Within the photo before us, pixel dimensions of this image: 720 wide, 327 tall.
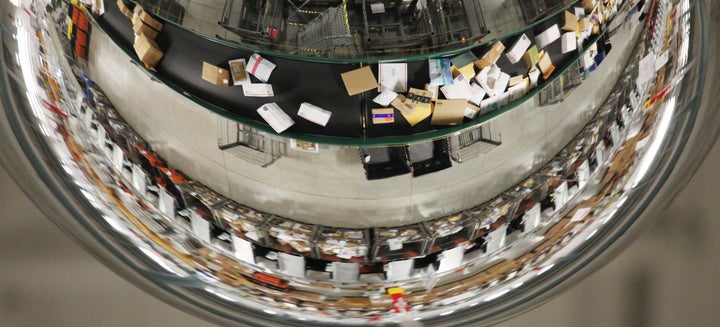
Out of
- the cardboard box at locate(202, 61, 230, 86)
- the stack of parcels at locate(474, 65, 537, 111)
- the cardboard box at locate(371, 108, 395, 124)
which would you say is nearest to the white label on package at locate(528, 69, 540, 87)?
the stack of parcels at locate(474, 65, 537, 111)

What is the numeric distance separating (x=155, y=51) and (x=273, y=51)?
108 mm

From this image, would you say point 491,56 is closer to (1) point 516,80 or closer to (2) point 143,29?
(1) point 516,80

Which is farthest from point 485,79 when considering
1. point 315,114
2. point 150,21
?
point 150,21

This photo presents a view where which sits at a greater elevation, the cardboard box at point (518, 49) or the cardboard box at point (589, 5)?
the cardboard box at point (589, 5)

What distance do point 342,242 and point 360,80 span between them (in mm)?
138

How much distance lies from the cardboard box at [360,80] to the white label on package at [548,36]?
12 centimetres

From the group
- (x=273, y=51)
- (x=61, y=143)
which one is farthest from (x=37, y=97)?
(x=273, y=51)

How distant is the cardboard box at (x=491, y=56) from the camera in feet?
1.38

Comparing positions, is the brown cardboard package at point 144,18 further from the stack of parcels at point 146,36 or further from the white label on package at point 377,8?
the white label on package at point 377,8

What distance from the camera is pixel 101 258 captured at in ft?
1.91

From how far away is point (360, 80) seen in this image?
43 centimetres

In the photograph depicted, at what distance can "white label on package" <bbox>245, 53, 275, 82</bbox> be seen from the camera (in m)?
0.43

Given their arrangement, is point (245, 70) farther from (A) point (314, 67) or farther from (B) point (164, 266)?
(B) point (164, 266)

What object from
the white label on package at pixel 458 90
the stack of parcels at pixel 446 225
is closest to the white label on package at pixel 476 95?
the white label on package at pixel 458 90
